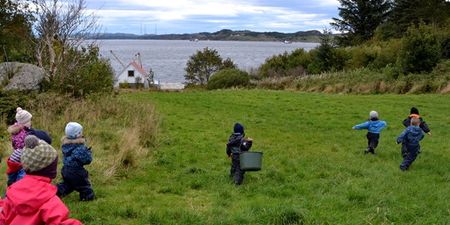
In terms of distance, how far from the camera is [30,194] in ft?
14.6

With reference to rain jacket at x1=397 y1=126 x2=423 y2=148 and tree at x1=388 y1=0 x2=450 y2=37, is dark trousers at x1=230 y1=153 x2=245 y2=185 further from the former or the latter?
tree at x1=388 y1=0 x2=450 y2=37

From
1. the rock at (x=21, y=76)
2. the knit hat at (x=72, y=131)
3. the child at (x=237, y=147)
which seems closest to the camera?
the knit hat at (x=72, y=131)

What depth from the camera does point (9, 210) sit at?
4.66m

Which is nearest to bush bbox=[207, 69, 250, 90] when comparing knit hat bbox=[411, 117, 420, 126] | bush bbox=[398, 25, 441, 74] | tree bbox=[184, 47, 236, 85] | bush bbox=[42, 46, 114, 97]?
bush bbox=[398, 25, 441, 74]

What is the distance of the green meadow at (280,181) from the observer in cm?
719

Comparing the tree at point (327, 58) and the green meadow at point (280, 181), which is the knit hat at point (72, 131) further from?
the tree at point (327, 58)

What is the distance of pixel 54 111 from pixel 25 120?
750 cm

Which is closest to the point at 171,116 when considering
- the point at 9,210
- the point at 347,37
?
the point at 9,210

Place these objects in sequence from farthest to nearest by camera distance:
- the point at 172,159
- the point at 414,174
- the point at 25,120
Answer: the point at 172,159 < the point at 414,174 < the point at 25,120

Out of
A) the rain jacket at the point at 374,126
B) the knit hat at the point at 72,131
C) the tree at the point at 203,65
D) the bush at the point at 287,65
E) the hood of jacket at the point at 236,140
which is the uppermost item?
the knit hat at the point at 72,131

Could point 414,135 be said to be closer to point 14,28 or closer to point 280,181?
point 280,181

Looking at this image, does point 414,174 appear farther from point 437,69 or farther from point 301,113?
point 437,69

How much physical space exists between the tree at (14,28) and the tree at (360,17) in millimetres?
40470

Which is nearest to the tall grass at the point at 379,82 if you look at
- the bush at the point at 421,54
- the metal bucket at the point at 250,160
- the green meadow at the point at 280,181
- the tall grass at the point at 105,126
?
the bush at the point at 421,54
